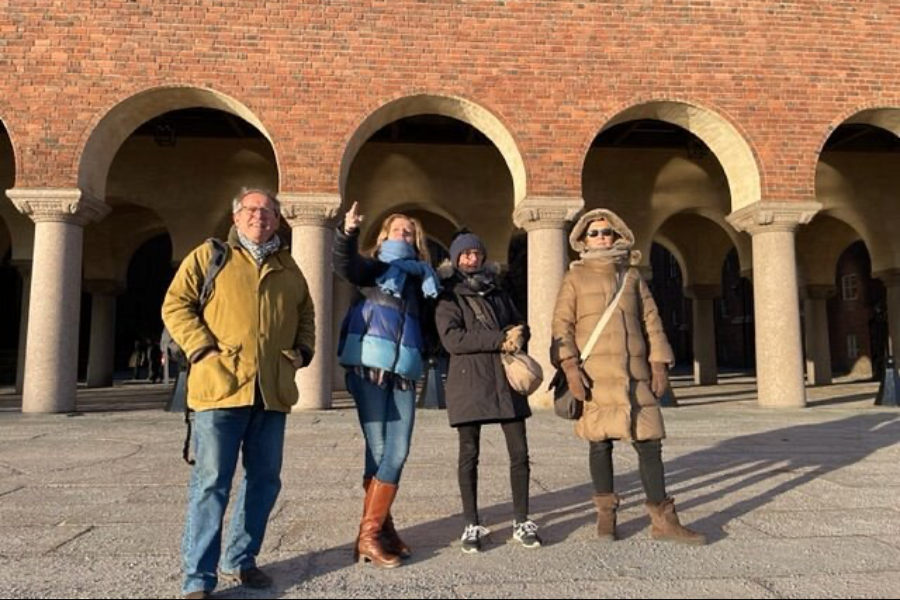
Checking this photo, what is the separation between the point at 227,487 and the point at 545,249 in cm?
859

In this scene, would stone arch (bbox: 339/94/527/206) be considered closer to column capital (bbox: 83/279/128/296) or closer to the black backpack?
the black backpack

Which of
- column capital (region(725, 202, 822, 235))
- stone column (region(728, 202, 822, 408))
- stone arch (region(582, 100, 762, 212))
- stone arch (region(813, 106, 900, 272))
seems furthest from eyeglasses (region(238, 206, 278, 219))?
stone arch (region(813, 106, 900, 272))

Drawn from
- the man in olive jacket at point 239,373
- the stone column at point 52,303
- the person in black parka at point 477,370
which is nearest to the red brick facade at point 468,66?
the stone column at point 52,303

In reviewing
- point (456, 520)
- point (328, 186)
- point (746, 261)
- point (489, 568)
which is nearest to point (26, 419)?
point (328, 186)

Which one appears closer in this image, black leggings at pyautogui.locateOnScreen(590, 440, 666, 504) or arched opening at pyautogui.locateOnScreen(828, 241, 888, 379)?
black leggings at pyautogui.locateOnScreen(590, 440, 666, 504)

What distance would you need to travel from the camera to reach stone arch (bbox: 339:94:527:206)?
35.7 feet

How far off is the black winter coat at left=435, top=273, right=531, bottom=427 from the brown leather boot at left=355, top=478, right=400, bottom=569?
522 millimetres

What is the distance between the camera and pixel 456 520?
4.04 m

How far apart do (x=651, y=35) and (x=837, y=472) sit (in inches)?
330

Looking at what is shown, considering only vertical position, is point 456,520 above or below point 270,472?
below

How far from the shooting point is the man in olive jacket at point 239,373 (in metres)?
2.77

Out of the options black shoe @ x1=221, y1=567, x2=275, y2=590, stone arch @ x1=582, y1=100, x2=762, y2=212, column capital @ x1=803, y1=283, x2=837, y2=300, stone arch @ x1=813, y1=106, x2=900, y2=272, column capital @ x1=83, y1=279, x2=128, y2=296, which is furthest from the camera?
column capital @ x1=803, y1=283, x2=837, y2=300

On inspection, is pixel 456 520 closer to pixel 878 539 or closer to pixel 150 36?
pixel 878 539

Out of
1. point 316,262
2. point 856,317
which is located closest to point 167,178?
point 316,262
